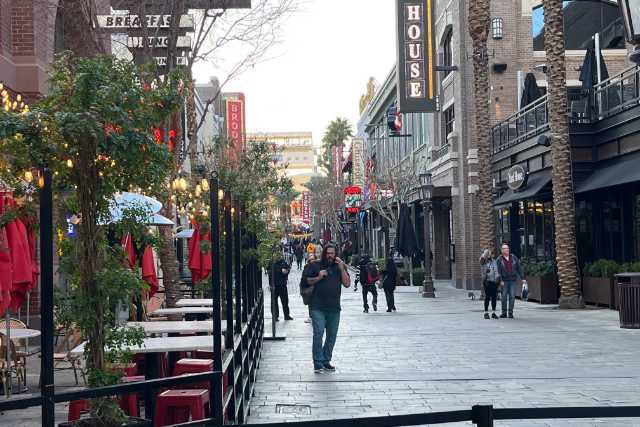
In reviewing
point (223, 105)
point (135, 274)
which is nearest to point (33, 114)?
point (135, 274)

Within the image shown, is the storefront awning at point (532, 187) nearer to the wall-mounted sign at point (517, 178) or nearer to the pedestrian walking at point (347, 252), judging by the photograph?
the wall-mounted sign at point (517, 178)

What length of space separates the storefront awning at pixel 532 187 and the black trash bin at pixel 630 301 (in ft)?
27.4

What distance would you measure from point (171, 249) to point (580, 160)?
1213 cm

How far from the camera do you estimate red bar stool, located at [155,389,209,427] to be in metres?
7.86

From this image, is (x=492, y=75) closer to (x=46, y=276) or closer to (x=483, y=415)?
(x=46, y=276)

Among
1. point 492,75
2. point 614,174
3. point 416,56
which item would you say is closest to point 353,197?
point 416,56

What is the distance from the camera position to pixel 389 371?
12914mm

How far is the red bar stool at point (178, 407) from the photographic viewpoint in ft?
25.8

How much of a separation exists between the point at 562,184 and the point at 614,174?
134 cm

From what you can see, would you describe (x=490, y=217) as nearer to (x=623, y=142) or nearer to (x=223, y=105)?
(x=623, y=142)

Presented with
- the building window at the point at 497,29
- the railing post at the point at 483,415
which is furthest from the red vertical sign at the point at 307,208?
the railing post at the point at 483,415

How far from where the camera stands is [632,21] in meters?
13.3

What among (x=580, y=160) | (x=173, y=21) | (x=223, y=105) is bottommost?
(x=580, y=160)

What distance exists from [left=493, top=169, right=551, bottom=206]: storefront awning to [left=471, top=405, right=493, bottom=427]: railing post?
22473mm
